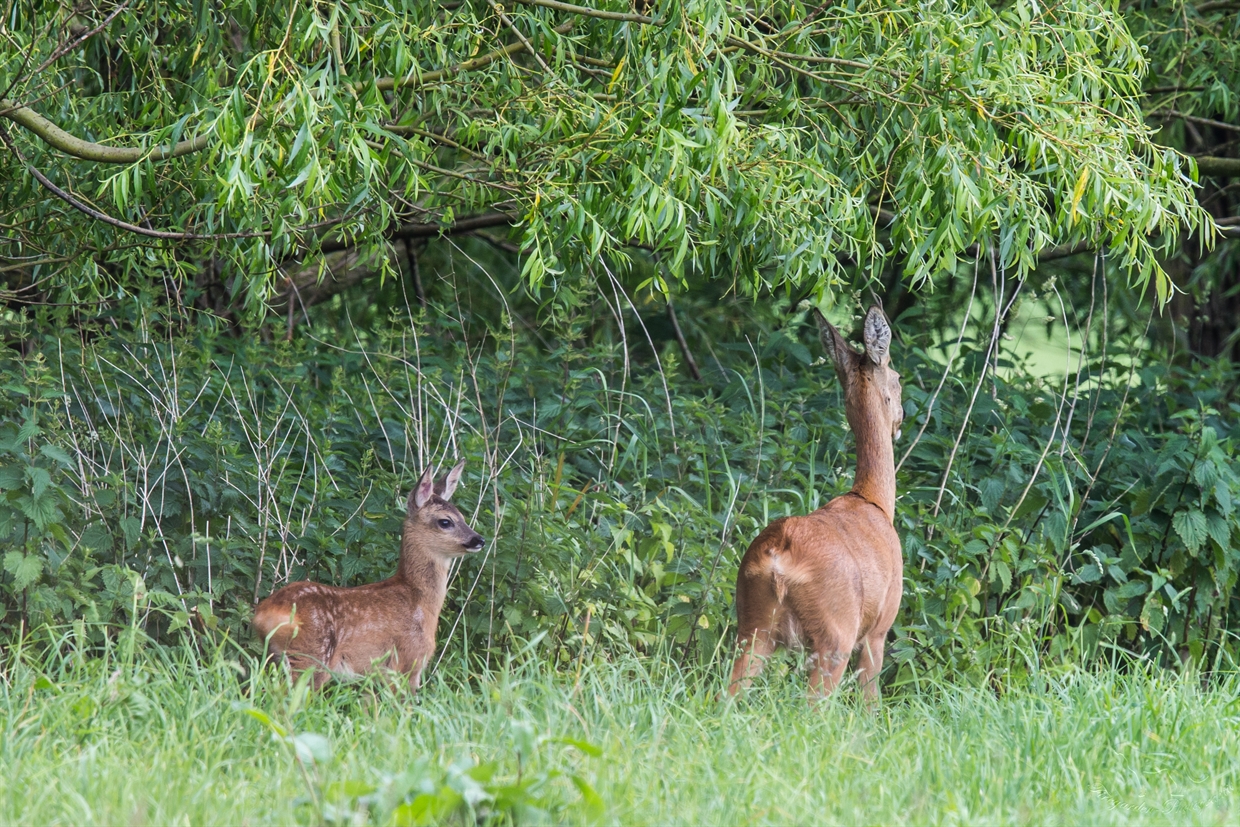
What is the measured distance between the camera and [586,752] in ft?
10.9

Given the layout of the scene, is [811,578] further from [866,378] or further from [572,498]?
[572,498]

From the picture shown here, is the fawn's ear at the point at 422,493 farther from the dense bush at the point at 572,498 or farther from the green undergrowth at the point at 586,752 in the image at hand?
the green undergrowth at the point at 586,752

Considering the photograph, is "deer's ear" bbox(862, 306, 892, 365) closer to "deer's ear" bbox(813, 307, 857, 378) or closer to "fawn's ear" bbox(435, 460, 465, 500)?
"deer's ear" bbox(813, 307, 857, 378)

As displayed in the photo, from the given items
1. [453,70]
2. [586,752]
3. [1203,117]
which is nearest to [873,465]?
[586,752]

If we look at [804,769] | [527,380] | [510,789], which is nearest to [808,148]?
[527,380]

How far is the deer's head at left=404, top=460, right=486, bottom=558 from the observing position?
480cm

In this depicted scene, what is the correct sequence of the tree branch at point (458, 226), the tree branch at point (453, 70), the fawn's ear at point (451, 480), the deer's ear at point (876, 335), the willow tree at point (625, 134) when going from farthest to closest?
the tree branch at point (458, 226) → the tree branch at point (453, 70) → the fawn's ear at point (451, 480) → the deer's ear at point (876, 335) → the willow tree at point (625, 134)

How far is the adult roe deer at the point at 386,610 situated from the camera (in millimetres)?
4418

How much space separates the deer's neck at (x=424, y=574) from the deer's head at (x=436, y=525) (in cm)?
2

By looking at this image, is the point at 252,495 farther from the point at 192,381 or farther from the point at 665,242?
the point at 665,242

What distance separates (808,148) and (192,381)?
2.88m

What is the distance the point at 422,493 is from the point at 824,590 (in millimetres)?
1415

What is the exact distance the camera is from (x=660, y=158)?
425cm

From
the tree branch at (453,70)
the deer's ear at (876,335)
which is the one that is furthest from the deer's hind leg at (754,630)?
the tree branch at (453,70)
